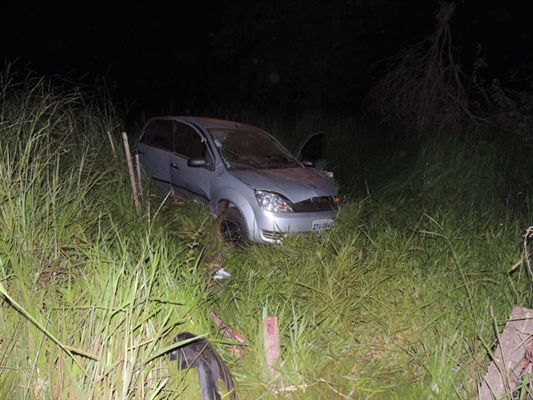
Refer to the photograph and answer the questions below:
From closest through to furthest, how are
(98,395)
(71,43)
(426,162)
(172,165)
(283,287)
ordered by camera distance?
(98,395)
(283,287)
(172,165)
(426,162)
(71,43)

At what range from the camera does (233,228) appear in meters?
7.04

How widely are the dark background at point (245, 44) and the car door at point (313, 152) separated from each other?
23.3ft

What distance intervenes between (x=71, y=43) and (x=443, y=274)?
20883 mm

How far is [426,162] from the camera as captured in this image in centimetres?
966

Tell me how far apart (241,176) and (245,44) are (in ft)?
35.7

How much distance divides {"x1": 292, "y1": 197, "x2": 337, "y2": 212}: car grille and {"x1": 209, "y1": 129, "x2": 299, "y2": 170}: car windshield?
3.01 ft

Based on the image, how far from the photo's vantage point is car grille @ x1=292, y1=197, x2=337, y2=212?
22.2 feet

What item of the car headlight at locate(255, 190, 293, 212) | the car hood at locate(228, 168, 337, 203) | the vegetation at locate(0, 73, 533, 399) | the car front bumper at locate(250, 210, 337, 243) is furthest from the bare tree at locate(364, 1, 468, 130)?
the car headlight at locate(255, 190, 293, 212)

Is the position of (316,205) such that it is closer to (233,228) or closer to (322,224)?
(322,224)

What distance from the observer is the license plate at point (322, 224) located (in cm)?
679

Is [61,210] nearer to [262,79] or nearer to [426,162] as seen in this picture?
[426,162]

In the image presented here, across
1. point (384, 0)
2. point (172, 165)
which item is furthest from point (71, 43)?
point (172, 165)

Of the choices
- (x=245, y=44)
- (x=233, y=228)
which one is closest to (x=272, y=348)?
(x=233, y=228)

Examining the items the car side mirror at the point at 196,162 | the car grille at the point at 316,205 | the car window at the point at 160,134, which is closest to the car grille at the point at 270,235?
the car grille at the point at 316,205
